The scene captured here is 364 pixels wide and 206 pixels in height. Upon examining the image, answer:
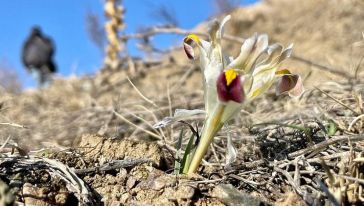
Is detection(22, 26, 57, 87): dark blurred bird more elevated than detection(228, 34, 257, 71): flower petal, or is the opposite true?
detection(22, 26, 57, 87): dark blurred bird

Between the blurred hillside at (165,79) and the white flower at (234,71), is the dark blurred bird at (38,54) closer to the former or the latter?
the blurred hillside at (165,79)

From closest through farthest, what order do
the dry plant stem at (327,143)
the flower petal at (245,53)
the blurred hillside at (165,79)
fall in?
the flower petal at (245,53)
the dry plant stem at (327,143)
the blurred hillside at (165,79)

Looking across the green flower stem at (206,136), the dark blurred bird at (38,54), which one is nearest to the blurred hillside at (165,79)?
the green flower stem at (206,136)

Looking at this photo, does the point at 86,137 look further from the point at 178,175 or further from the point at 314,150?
the point at 314,150

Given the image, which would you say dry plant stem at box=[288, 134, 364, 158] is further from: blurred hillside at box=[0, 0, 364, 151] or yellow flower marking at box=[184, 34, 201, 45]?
blurred hillside at box=[0, 0, 364, 151]

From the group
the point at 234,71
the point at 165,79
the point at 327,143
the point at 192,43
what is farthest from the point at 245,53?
the point at 165,79

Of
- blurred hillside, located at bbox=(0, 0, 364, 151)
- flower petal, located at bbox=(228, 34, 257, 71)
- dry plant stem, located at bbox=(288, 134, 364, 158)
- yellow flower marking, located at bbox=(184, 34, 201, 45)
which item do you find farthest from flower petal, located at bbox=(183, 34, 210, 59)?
blurred hillside, located at bbox=(0, 0, 364, 151)

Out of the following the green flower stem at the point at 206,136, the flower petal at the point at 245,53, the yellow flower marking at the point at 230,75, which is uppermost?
the flower petal at the point at 245,53
